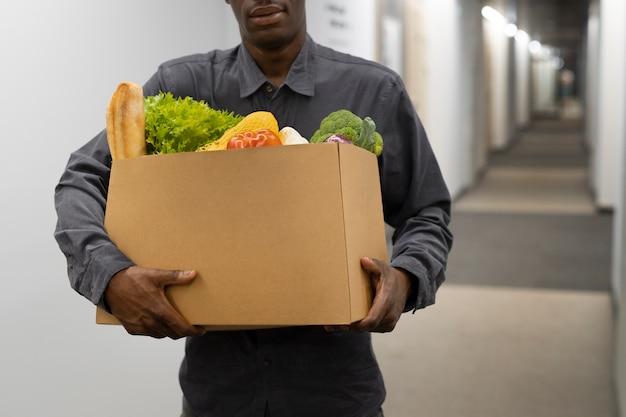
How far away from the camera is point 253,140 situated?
3.44 ft

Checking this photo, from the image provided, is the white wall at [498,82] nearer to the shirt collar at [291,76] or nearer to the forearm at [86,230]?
the shirt collar at [291,76]

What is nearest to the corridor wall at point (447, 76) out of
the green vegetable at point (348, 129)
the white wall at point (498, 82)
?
the white wall at point (498, 82)

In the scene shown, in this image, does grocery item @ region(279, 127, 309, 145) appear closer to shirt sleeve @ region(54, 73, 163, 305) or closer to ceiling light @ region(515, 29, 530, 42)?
shirt sleeve @ region(54, 73, 163, 305)

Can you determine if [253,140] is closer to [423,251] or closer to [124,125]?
[124,125]

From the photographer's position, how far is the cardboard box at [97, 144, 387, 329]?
1.01 metres

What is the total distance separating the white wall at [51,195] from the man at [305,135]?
0.80 m

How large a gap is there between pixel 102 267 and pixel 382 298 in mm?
377

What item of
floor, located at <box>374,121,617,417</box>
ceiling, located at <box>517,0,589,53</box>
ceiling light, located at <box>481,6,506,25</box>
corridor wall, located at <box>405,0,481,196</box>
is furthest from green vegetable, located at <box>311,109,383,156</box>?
ceiling, located at <box>517,0,589,53</box>

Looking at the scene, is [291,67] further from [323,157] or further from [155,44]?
[155,44]

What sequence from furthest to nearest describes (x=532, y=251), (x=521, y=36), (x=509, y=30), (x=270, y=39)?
(x=521, y=36) → (x=509, y=30) → (x=532, y=251) → (x=270, y=39)

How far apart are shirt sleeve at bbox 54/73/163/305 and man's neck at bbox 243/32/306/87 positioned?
312 mm

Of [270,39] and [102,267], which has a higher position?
[270,39]

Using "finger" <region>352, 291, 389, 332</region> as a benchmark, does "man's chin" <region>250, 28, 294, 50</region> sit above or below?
above

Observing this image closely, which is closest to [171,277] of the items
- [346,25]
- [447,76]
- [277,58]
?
[277,58]
